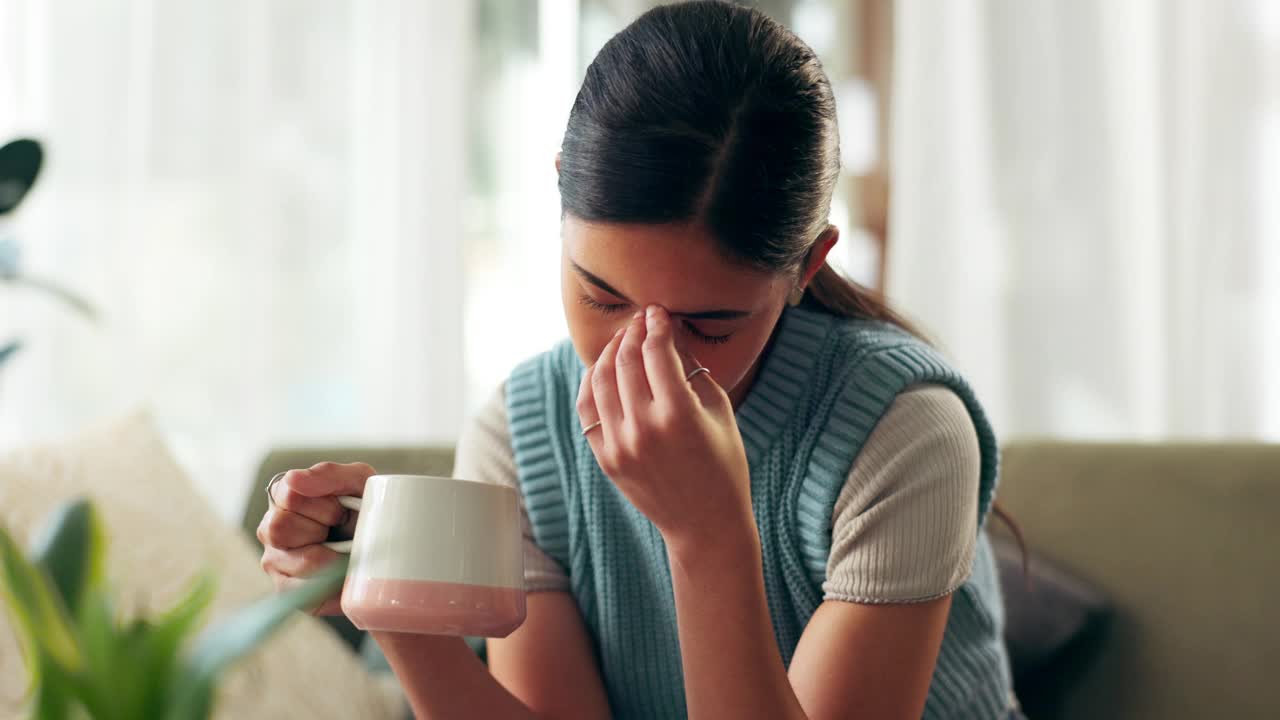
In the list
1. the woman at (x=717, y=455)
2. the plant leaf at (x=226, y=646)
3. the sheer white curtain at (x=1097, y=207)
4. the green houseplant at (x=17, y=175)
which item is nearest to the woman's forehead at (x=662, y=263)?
the woman at (x=717, y=455)

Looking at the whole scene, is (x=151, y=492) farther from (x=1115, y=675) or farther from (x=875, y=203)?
(x=875, y=203)

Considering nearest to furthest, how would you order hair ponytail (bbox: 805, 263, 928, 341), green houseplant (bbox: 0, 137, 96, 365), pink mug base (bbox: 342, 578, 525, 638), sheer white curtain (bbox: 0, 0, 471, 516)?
green houseplant (bbox: 0, 137, 96, 365), pink mug base (bbox: 342, 578, 525, 638), hair ponytail (bbox: 805, 263, 928, 341), sheer white curtain (bbox: 0, 0, 471, 516)

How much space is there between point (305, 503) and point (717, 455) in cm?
27

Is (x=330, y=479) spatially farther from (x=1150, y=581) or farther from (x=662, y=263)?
(x=1150, y=581)

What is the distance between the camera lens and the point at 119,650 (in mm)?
350

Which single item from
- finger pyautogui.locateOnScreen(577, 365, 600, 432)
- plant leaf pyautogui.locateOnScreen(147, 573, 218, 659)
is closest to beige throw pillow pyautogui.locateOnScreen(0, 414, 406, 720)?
finger pyautogui.locateOnScreen(577, 365, 600, 432)

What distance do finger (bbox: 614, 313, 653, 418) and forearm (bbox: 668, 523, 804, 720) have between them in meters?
0.10

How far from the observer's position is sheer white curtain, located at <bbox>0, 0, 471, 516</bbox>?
204 centimetres

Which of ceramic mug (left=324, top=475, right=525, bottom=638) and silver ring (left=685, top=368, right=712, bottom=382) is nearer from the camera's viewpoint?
ceramic mug (left=324, top=475, right=525, bottom=638)

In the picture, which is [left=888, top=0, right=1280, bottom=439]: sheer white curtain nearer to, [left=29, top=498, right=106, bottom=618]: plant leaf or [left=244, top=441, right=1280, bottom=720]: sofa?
[left=244, top=441, right=1280, bottom=720]: sofa

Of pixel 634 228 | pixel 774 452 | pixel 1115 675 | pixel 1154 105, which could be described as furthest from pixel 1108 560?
pixel 1154 105

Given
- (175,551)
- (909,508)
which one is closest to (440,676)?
(909,508)

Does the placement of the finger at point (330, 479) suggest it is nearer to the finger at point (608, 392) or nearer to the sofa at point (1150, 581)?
the finger at point (608, 392)

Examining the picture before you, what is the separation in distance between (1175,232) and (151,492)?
1964 mm
